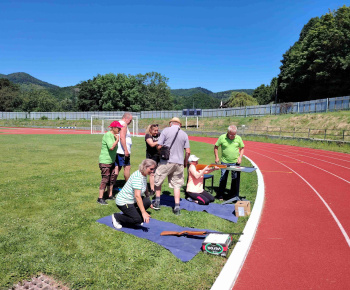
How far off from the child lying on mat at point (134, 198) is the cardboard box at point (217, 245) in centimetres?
116

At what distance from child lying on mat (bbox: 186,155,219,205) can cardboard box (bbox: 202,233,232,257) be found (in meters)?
2.27

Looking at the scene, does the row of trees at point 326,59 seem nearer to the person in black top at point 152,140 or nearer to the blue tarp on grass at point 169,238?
the person in black top at point 152,140

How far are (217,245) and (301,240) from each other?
180 centimetres

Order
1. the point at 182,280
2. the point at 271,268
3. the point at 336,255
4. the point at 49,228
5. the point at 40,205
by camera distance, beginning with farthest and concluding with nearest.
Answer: the point at 40,205
the point at 49,228
the point at 336,255
the point at 271,268
the point at 182,280

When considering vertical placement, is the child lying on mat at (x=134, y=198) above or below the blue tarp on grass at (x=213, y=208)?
above

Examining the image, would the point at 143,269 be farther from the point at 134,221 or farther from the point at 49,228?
the point at 49,228

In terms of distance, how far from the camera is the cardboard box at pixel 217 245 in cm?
426

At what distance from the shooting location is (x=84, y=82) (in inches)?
3403

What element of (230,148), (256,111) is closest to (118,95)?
(256,111)

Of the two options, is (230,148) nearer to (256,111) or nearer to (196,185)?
(196,185)

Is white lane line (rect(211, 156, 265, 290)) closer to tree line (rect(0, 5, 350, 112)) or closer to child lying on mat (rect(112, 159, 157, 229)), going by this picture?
child lying on mat (rect(112, 159, 157, 229))

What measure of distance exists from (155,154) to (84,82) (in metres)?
86.2

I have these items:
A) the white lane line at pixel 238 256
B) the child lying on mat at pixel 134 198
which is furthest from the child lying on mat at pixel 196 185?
the child lying on mat at pixel 134 198

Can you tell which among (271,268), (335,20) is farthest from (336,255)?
(335,20)
